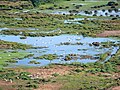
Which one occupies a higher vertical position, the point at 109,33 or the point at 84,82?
the point at 109,33

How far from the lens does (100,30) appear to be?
57.8 meters

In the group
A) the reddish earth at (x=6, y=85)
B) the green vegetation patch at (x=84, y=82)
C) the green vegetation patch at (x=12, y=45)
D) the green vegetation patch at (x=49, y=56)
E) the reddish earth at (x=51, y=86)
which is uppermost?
the green vegetation patch at (x=12, y=45)

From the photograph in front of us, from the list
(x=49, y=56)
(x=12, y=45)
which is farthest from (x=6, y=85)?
(x=12, y=45)

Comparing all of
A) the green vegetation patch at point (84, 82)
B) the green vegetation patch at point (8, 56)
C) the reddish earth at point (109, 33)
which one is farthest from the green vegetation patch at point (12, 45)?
the green vegetation patch at point (84, 82)

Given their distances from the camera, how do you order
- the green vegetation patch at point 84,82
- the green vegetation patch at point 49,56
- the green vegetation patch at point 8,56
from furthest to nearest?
the green vegetation patch at point 49,56 < the green vegetation patch at point 8,56 < the green vegetation patch at point 84,82

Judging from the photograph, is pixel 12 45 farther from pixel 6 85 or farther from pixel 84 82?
pixel 84 82

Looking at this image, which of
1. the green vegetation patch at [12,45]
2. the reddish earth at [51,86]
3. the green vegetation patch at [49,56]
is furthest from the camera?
the green vegetation patch at [12,45]

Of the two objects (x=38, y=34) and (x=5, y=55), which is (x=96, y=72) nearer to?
(x=5, y=55)

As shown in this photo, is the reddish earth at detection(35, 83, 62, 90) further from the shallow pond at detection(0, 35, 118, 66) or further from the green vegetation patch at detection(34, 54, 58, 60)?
the green vegetation patch at detection(34, 54, 58, 60)

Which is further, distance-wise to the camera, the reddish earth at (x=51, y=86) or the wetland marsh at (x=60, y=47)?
the wetland marsh at (x=60, y=47)

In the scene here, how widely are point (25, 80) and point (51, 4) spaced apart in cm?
5183

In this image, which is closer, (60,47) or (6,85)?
(6,85)

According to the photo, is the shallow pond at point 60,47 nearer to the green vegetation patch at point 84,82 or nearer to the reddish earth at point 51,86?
the green vegetation patch at point 84,82

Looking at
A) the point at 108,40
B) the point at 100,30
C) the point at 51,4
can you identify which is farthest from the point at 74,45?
the point at 51,4
